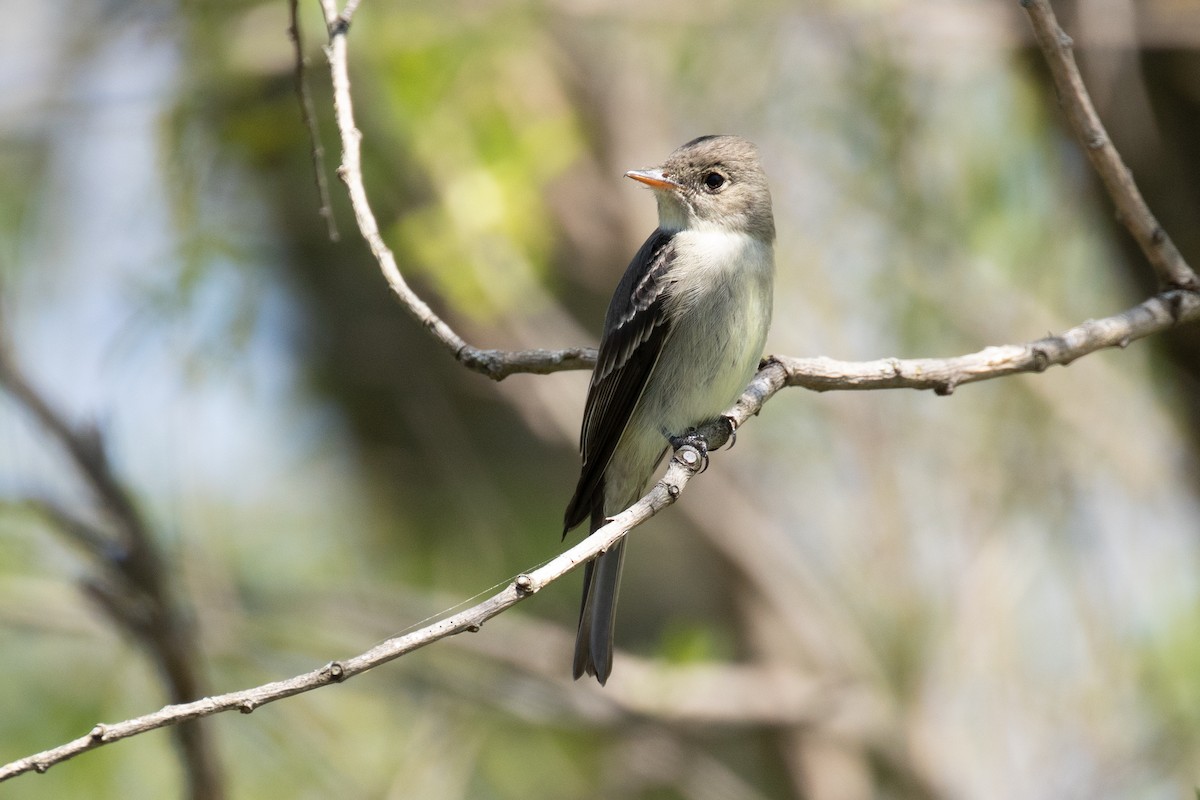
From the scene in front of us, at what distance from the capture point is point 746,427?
6023mm

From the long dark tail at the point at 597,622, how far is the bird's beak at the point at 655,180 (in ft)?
4.38

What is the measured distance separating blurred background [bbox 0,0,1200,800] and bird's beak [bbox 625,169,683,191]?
3.42 ft

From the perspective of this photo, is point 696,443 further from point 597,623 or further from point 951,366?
point 951,366

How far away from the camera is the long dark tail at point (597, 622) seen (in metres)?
3.57

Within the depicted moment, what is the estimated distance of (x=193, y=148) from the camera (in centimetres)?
528

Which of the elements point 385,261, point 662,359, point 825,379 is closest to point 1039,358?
point 825,379

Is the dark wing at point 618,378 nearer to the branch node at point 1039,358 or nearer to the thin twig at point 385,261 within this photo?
the thin twig at point 385,261

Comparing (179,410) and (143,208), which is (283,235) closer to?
(143,208)

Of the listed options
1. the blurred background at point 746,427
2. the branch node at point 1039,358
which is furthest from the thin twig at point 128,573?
the branch node at point 1039,358

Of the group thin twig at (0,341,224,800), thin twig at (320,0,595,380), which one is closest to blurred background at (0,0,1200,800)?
thin twig at (0,341,224,800)

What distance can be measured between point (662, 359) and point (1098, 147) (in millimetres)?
1438

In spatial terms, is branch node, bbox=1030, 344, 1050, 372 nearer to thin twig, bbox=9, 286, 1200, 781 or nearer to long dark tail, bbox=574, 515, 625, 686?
thin twig, bbox=9, 286, 1200, 781

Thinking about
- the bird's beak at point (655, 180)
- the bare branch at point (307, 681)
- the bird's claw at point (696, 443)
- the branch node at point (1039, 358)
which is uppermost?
the bird's beak at point (655, 180)

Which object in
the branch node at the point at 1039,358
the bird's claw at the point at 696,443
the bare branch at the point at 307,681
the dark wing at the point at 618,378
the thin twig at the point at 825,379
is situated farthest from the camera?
the dark wing at the point at 618,378
